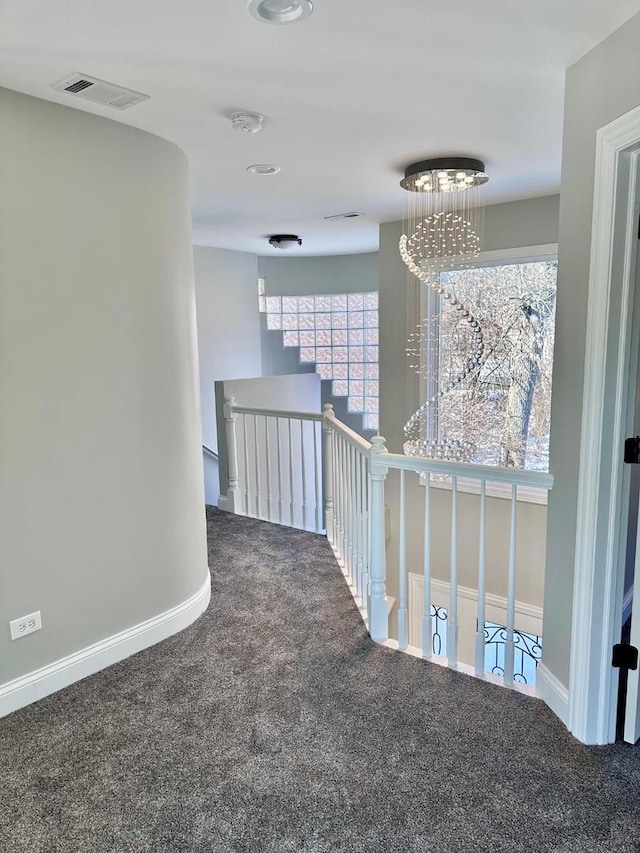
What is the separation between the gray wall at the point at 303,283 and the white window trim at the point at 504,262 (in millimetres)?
2195

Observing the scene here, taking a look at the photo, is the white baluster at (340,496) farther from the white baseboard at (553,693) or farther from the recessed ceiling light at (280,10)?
the recessed ceiling light at (280,10)

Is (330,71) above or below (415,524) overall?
above

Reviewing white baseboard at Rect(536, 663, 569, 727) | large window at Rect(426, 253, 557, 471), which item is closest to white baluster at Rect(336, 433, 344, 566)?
large window at Rect(426, 253, 557, 471)

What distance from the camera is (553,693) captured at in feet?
7.50

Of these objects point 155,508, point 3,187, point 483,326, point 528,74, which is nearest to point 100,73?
point 3,187

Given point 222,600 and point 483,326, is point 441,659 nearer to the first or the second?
point 222,600

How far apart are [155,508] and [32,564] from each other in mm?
644

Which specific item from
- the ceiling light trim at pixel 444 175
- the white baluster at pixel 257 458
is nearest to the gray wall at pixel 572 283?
the ceiling light trim at pixel 444 175

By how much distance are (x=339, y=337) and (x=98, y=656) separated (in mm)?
5069

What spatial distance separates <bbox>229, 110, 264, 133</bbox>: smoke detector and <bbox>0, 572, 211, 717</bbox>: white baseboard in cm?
240

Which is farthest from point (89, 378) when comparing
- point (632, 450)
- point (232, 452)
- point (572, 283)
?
point (232, 452)

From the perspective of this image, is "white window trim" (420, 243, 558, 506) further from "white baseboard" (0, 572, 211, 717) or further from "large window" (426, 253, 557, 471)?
"white baseboard" (0, 572, 211, 717)

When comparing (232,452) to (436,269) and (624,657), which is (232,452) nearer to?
(436,269)

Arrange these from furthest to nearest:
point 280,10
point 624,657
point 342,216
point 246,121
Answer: point 342,216, point 246,121, point 624,657, point 280,10
